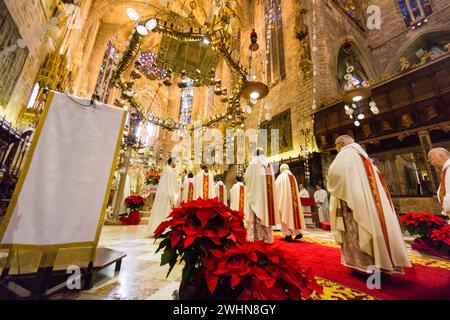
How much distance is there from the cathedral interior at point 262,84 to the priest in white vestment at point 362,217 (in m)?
0.53

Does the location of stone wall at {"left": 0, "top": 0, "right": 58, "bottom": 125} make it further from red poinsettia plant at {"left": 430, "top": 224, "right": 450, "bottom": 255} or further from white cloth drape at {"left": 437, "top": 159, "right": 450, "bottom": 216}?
red poinsettia plant at {"left": 430, "top": 224, "right": 450, "bottom": 255}

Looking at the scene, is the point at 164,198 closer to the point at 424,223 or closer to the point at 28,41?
the point at 424,223

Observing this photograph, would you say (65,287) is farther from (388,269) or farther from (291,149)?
(291,149)

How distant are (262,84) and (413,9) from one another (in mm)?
14865

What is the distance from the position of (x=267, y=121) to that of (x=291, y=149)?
2940 millimetres

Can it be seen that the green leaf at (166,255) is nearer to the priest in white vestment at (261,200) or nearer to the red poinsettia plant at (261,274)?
the red poinsettia plant at (261,274)

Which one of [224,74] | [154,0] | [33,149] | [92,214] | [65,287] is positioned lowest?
[65,287]

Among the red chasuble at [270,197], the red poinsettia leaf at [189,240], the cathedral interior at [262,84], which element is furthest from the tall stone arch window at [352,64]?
the red poinsettia leaf at [189,240]

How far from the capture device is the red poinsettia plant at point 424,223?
10.8 feet

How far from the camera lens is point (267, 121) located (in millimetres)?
11516

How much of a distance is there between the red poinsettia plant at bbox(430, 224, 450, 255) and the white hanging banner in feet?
16.5

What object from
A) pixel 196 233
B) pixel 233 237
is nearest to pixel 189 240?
pixel 196 233

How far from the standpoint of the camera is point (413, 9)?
1134cm
